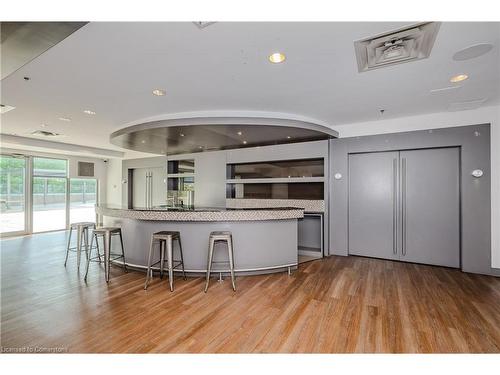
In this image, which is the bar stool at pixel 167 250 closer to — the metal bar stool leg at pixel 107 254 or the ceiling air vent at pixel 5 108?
the metal bar stool leg at pixel 107 254

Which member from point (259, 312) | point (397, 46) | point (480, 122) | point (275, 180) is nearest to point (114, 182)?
point (275, 180)

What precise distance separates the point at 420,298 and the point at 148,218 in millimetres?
3870

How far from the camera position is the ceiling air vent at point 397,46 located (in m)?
1.99

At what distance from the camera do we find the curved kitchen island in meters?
3.52

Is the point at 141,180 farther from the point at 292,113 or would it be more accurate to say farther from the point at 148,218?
the point at 292,113

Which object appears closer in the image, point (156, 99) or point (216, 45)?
point (216, 45)

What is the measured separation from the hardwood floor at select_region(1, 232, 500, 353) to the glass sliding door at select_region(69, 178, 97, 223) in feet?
16.2

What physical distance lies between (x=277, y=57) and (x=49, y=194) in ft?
29.2

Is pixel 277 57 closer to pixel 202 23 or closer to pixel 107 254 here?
pixel 202 23

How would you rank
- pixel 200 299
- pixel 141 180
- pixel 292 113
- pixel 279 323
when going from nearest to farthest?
pixel 279 323 < pixel 200 299 < pixel 292 113 < pixel 141 180

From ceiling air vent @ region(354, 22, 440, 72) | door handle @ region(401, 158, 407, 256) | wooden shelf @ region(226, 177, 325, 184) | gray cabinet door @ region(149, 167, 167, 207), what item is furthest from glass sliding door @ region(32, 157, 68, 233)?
door handle @ region(401, 158, 407, 256)

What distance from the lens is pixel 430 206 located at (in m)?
4.18

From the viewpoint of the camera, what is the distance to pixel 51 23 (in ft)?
5.37

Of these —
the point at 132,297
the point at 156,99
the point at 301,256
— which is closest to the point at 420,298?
the point at 301,256
